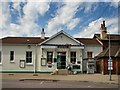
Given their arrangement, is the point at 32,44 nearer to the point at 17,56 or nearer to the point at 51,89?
the point at 17,56

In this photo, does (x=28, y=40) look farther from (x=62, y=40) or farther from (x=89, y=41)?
(x=89, y=41)

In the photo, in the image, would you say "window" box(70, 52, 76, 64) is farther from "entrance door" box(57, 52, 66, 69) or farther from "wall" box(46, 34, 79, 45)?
"wall" box(46, 34, 79, 45)

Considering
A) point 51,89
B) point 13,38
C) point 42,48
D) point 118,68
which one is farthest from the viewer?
point 13,38

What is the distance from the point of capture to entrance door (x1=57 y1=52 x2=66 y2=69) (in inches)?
1758

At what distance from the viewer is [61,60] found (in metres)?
44.8

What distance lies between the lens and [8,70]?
4472cm

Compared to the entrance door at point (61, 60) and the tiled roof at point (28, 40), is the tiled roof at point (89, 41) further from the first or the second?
the entrance door at point (61, 60)

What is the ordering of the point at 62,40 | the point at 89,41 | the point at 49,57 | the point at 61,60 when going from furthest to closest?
the point at 89,41
the point at 62,40
the point at 61,60
the point at 49,57

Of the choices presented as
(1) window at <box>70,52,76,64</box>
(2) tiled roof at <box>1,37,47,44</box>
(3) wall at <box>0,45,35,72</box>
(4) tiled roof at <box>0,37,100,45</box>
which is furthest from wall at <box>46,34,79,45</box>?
(3) wall at <box>0,45,35,72</box>

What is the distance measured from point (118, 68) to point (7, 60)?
1619 centimetres

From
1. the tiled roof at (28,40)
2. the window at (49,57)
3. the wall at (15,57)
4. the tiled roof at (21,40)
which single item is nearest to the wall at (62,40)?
the window at (49,57)

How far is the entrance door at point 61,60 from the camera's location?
44656mm

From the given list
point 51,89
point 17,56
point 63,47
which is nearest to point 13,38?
point 17,56

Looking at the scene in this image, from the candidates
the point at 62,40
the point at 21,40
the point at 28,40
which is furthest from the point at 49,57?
the point at 21,40
